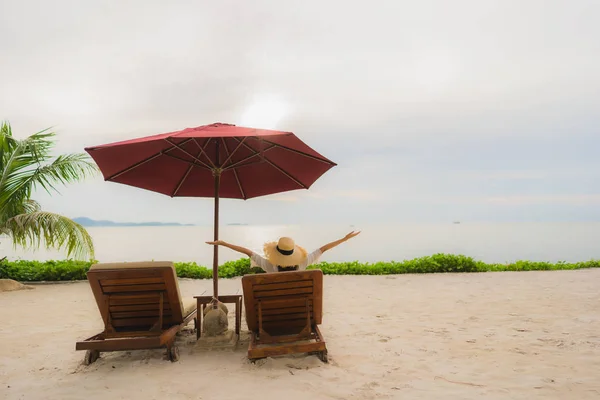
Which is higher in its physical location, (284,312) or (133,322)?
(284,312)

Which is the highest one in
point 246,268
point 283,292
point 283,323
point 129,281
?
point 129,281

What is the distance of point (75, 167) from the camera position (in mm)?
11672

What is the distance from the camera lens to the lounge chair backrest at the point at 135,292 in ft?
15.1

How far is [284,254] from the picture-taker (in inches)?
203

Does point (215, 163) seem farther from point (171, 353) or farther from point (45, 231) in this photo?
point (45, 231)

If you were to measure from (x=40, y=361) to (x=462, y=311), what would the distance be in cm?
628

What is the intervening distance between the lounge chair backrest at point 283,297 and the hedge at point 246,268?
24.7 feet

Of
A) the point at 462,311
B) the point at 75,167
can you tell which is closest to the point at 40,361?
the point at 462,311

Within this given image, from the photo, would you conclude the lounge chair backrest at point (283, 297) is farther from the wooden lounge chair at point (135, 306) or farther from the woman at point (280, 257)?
the wooden lounge chair at point (135, 306)

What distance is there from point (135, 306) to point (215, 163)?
2.00m

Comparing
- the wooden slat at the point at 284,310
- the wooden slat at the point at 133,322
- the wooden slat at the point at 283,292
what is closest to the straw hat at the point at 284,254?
the wooden slat at the point at 283,292

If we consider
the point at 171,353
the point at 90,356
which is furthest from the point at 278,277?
the point at 90,356

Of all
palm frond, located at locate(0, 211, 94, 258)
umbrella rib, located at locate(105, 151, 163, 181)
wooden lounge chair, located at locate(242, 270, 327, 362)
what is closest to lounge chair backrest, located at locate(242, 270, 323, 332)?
wooden lounge chair, located at locate(242, 270, 327, 362)

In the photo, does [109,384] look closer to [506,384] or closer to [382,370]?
[382,370]
